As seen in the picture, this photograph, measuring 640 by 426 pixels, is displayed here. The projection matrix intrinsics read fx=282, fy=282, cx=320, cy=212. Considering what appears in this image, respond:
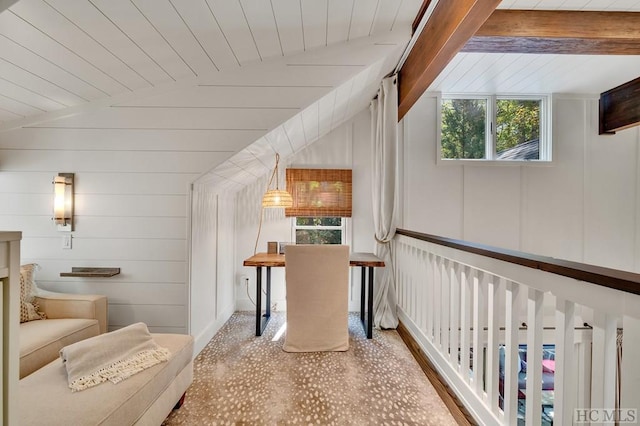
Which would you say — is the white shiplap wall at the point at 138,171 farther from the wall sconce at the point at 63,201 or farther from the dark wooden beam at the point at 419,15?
the dark wooden beam at the point at 419,15

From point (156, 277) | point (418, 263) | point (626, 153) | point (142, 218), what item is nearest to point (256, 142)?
point (142, 218)

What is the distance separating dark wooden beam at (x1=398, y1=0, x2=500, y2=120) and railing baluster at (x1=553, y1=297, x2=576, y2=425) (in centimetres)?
139

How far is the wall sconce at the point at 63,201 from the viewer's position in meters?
2.11

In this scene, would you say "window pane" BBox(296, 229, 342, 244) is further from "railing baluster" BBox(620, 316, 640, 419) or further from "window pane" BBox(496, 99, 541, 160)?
"railing baluster" BBox(620, 316, 640, 419)

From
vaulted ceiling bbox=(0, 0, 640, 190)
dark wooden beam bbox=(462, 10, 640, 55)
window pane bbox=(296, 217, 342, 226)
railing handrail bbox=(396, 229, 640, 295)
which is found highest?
dark wooden beam bbox=(462, 10, 640, 55)

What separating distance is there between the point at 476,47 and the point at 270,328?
307 centimetres

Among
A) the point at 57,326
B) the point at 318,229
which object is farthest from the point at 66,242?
the point at 318,229

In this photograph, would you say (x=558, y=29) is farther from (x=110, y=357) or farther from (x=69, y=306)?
(x=69, y=306)

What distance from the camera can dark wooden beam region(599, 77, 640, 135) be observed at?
10.3ft

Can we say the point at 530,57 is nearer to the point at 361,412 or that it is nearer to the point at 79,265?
the point at 361,412

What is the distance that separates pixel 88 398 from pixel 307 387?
3.97 feet

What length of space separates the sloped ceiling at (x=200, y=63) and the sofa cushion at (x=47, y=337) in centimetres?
132

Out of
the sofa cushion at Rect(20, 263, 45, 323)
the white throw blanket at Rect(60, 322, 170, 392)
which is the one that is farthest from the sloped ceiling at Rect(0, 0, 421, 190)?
the white throw blanket at Rect(60, 322, 170, 392)

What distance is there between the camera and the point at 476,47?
85.6 inches
